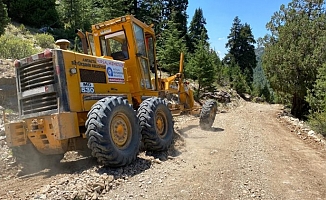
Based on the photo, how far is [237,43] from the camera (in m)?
61.9

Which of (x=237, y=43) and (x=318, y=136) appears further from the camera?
(x=237, y=43)

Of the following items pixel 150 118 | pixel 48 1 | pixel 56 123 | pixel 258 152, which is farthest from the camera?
pixel 48 1

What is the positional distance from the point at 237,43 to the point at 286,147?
55926 mm

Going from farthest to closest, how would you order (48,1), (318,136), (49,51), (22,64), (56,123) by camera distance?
(48,1), (318,136), (22,64), (49,51), (56,123)

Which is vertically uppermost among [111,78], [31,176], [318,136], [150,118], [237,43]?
[237,43]

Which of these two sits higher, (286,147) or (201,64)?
(201,64)

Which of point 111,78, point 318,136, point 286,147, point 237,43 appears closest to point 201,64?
point 318,136

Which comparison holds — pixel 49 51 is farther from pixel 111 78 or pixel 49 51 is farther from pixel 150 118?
pixel 150 118

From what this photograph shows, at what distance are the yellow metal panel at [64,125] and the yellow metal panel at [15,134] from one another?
101 centimetres

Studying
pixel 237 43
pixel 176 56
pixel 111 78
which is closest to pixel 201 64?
pixel 176 56

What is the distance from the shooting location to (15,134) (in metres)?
5.79

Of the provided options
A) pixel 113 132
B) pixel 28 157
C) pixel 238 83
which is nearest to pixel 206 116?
pixel 113 132

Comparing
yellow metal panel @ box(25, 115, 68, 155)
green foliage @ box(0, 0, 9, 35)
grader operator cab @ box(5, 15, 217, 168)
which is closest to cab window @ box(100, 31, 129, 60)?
grader operator cab @ box(5, 15, 217, 168)

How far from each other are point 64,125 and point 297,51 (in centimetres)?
1821
